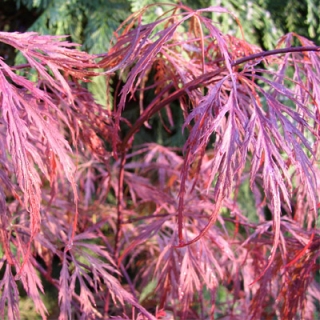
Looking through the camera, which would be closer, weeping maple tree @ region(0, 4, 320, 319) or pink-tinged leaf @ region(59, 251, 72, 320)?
weeping maple tree @ region(0, 4, 320, 319)

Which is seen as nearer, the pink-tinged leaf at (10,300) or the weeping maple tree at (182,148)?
the weeping maple tree at (182,148)

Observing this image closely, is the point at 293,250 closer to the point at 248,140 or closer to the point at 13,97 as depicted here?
the point at 248,140

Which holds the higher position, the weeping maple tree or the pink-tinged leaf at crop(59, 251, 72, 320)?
the weeping maple tree

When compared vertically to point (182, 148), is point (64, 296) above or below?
below

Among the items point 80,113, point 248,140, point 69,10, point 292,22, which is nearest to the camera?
A: point 248,140

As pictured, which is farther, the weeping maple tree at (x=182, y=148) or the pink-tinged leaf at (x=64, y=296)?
the pink-tinged leaf at (x=64, y=296)

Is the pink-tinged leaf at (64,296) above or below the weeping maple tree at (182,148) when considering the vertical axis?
below

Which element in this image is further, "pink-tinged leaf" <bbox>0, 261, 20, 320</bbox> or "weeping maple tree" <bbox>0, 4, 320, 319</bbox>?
"pink-tinged leaf" <bbox>0, 261, 20, 320</bbox>

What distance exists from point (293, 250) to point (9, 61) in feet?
5.09

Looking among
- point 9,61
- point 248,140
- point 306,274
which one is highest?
point 9,61

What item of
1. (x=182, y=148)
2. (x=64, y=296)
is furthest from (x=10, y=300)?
(x=182, y=148)

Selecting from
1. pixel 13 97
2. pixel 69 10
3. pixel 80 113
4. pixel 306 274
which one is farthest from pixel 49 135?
pixel 69 10

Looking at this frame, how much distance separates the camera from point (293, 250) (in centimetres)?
91

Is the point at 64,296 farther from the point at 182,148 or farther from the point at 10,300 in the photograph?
the point at 182,148
